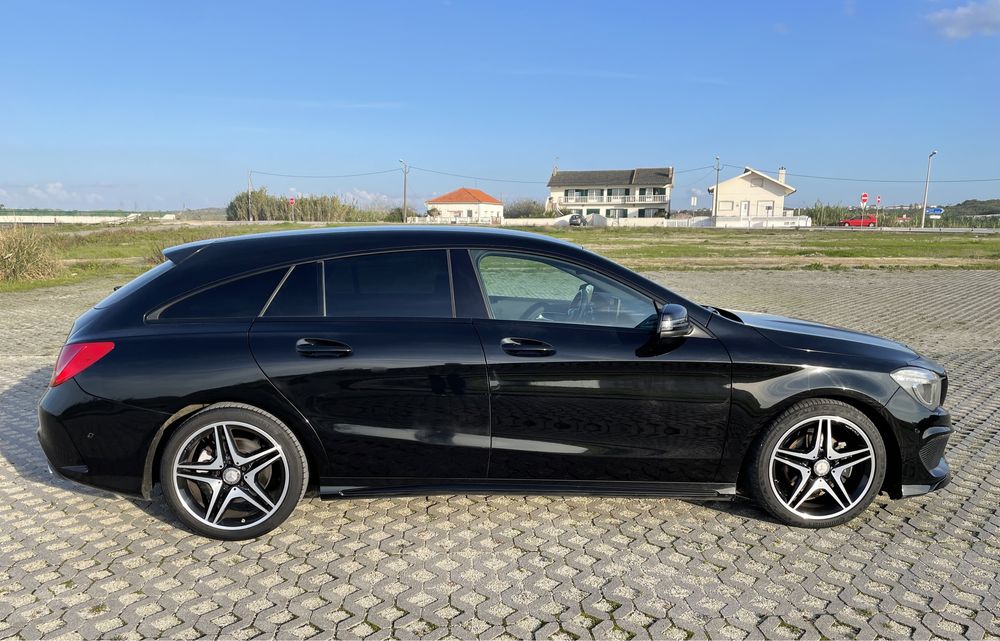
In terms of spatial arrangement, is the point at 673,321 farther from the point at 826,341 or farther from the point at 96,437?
the point at 96,437

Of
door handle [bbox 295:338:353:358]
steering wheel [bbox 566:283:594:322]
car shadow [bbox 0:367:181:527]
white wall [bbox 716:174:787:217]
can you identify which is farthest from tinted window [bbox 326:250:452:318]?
white wall [bbox 716:174:787:217]

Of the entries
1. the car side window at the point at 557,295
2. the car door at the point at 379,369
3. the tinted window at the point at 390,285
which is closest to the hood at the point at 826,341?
the car side window at the point at 557,295

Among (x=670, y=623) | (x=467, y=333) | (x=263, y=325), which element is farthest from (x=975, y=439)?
(x=263, y=325)

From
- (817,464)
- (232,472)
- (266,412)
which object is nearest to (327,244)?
(266,412)

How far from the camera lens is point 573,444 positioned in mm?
3398

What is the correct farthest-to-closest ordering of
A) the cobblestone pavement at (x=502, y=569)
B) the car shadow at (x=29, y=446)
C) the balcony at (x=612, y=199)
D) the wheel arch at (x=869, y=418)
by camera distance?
1. the balcony at (x=612, y=199)
2. the car shadow at (x=29, y=446)
3. the wheel arch at (x=869, y=418)
4. the cobblestone pavement at (x=502, y=569)

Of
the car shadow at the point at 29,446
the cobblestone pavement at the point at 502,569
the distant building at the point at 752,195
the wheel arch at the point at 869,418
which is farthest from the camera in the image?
the distant building at the point at 752,195

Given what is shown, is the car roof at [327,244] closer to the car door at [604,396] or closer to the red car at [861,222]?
the car door at [604,396]

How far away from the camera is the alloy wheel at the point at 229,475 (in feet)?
11.0

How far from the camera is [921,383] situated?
3.55 m

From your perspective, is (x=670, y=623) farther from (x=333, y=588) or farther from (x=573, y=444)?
(x=333, y=588)

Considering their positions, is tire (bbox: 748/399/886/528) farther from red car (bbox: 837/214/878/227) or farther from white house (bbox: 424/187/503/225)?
white house (bbox: 424/187/503/225)

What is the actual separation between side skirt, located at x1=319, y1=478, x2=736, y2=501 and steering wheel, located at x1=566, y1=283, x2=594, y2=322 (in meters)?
0.91

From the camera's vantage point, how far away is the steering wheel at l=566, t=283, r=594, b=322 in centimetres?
353
